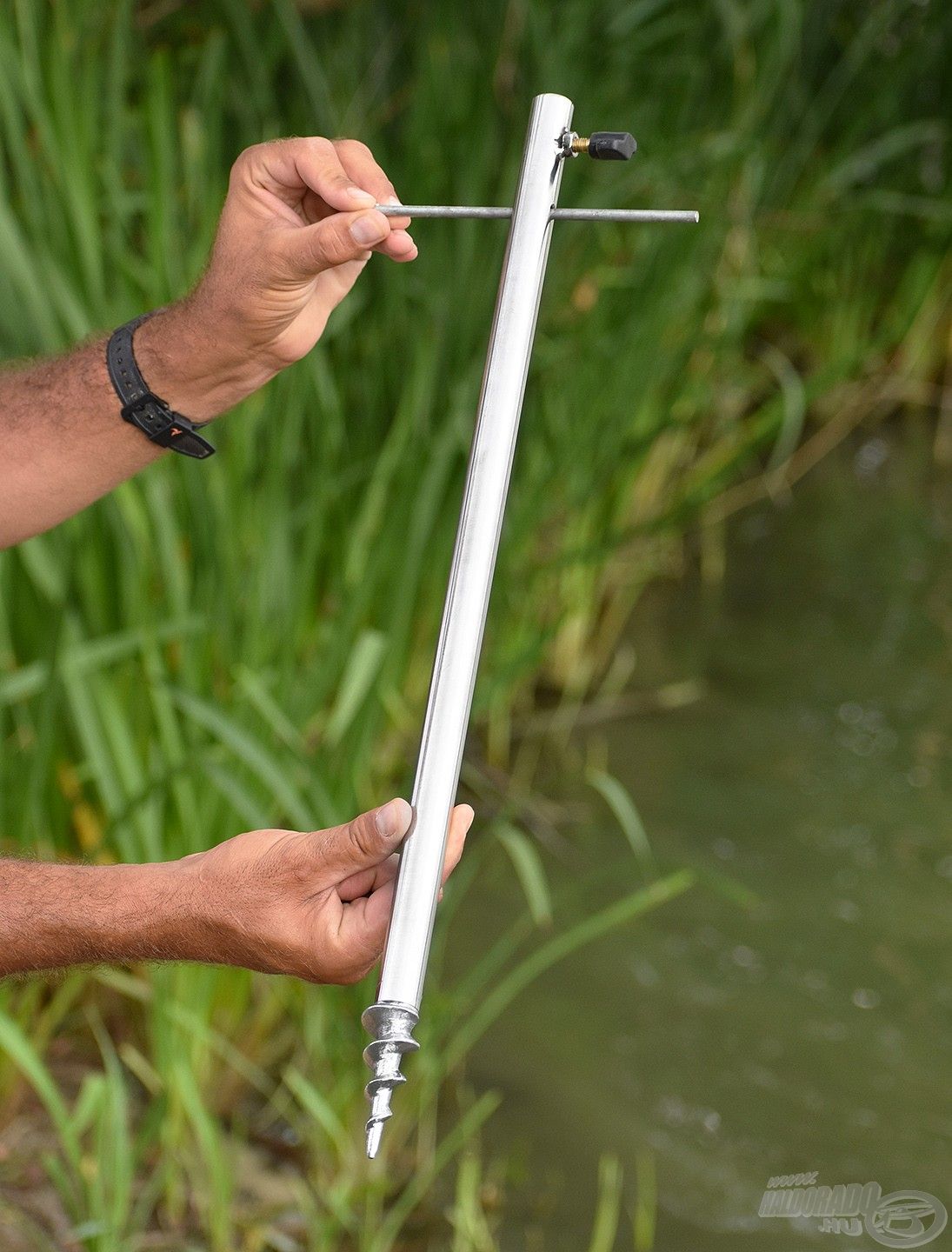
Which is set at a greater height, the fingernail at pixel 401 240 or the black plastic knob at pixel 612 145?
the fingernail at pixel 401 240

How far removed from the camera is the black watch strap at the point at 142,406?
90 centimetres

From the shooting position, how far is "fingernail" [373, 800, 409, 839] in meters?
0.52

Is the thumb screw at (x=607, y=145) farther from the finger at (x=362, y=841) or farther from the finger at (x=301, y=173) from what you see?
the finger at (x=362, y=841)

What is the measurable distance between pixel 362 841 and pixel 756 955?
3.67 ft

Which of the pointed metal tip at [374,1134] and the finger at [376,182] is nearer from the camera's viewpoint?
the pointed metal tip at [374,1134]

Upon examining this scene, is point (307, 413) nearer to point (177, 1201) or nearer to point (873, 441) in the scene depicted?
point (177, 1201)

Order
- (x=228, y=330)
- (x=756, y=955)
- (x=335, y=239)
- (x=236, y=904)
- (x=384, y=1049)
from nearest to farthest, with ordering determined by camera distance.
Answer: (x=384, y=1049), (x=236, y=904), (x=335, y=239), (x=228, y=330), (x=756, y=955)

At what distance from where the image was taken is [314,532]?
4.44 feet

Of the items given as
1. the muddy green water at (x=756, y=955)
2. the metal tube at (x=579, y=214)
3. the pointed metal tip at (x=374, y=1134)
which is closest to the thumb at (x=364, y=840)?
the pointed metal tip at (x=374, y=1134)

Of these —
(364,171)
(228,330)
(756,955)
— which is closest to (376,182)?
(364,171)

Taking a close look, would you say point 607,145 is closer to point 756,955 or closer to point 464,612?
point 464,612

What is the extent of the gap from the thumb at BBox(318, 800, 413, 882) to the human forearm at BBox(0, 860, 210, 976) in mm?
82

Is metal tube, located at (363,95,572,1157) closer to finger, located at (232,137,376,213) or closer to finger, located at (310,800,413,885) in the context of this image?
finger, located at (310,800,413,885)

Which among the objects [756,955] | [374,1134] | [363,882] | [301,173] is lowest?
[374,1134]
